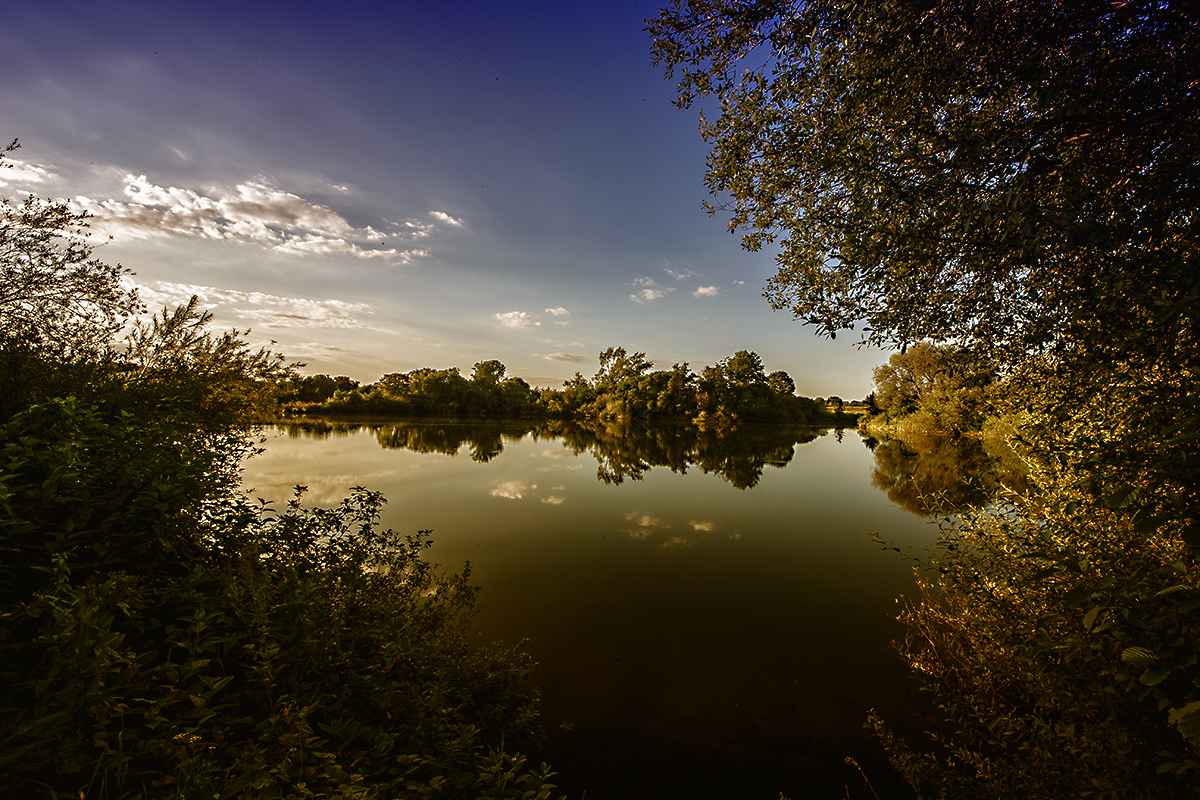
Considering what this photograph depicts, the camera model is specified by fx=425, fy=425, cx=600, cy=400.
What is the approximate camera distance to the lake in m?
4.16

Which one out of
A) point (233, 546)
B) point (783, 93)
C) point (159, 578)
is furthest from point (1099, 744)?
point (783, 93)

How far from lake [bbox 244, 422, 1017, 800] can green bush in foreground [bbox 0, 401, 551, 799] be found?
4.33 feet

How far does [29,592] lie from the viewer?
2.45 meters

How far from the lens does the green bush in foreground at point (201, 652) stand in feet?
5.81

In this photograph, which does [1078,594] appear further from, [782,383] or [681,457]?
[782,383]

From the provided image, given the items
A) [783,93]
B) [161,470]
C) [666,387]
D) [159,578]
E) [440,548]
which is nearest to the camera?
[159,578]

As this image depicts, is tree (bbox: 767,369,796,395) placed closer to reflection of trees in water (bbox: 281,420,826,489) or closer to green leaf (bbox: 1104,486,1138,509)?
reflection of trees in water (bbox: 281,420,826,489)

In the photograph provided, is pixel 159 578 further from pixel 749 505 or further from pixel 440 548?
pixel 749 505

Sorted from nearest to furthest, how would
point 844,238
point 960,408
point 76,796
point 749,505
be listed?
point 76,796
point 844,238
point 749,505
point 960,408

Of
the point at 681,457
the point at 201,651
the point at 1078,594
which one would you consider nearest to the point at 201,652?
the point at 201,651

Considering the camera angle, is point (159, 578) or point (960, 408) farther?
point (960, 408)

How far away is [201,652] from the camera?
2.60 m

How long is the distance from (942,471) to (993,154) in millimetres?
19688

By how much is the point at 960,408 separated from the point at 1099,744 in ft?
131
